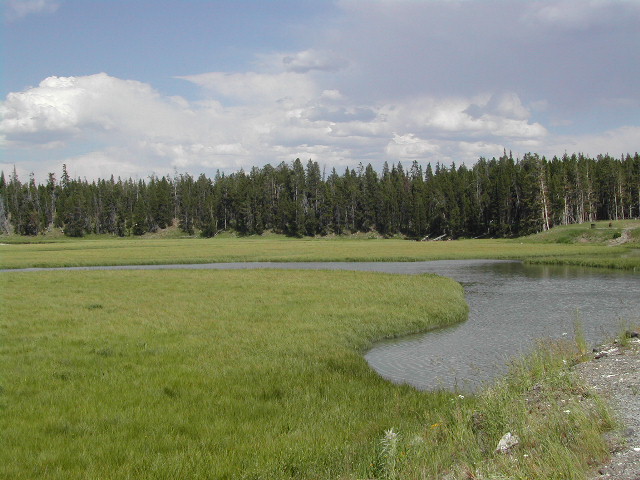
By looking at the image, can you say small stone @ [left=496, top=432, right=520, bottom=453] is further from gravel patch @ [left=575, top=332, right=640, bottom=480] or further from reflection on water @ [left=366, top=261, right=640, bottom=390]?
reflection on water @ [left=366, top=261, right=640, bottom=390]

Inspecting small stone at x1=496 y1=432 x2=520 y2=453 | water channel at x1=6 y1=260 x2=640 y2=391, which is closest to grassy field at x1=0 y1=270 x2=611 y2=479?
small stone at x1=496 y1=432 x2=520 y2=453

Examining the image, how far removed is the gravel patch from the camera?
813cm

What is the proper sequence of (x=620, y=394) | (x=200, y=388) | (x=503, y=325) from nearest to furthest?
1. (x=620, y=394)
2. (x=200, y=388)
3. (x=503, y=325)

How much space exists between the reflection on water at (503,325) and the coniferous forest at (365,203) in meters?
71.3

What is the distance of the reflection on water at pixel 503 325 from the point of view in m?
18.3

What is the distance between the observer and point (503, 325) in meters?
26.1

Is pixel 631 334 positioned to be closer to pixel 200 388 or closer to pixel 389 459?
pixel 389 459

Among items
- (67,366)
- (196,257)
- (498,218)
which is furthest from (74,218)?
(67,366)

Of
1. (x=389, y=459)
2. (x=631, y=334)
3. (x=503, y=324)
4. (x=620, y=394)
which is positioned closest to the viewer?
(x=389, y=459)

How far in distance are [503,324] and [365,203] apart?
134 m

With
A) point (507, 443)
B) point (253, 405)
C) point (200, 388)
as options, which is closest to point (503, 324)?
point (253, 405)

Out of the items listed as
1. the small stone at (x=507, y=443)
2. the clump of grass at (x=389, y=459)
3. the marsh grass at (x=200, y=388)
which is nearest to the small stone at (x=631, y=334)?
the marsh grass at (x=200, y=388)

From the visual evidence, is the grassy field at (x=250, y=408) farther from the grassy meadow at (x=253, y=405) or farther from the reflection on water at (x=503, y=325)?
the reflection on water at (x=503, y=325)

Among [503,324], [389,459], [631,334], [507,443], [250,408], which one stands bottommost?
[503,324]
